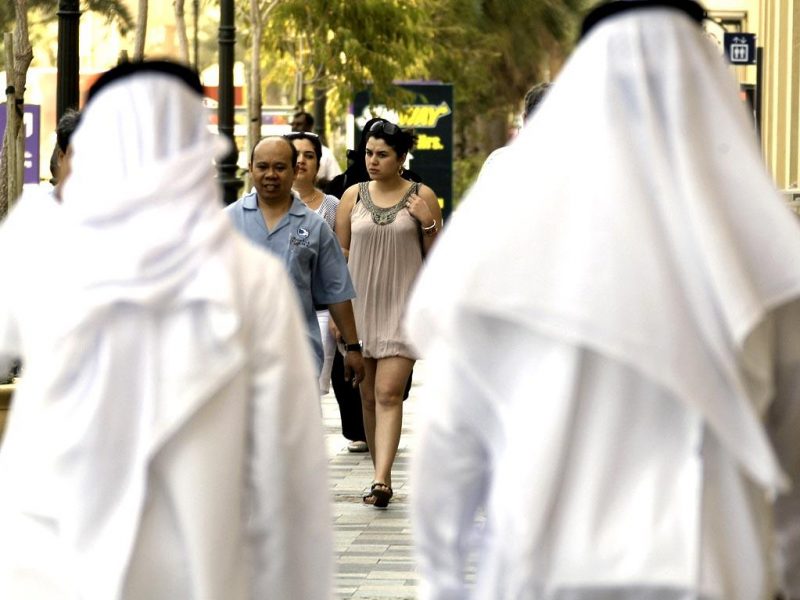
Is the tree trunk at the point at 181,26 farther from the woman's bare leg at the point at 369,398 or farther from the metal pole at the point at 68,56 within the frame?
the woman's bare leg at the point at 369,398

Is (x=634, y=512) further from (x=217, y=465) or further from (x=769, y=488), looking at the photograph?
(x=217, y=465)

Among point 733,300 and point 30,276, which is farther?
point 30,276

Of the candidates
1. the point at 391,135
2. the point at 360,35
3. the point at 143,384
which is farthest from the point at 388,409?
the point at 360,35

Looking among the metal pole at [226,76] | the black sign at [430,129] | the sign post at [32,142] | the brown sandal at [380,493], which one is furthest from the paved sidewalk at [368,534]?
the black sign at [430,129]

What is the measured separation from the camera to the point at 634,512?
142 inches

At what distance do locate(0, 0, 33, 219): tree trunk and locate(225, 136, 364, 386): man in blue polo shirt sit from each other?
2490 mm

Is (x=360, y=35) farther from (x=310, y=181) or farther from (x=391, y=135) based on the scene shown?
(x=391, y=135)

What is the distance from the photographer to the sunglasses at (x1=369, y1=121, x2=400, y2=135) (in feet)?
31.2

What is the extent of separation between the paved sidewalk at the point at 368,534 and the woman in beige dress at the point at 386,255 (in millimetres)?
292

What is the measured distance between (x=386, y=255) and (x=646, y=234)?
5939 millimetres

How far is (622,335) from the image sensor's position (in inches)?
142

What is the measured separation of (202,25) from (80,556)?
7291 cm

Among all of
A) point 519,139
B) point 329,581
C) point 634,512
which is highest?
point 519,139

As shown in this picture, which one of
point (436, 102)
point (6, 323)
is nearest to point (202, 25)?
point (436, 102)
